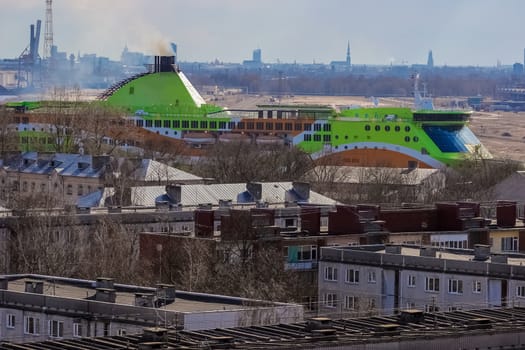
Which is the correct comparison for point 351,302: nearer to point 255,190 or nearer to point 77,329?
point 77,329

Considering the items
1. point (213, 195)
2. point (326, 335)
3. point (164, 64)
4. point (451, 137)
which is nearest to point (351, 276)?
point (326, 335)

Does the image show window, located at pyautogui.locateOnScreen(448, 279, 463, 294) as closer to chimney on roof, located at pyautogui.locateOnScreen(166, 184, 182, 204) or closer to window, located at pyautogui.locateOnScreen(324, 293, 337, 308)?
window, located at pyautogui.locateOnScreen(324, 293, 337, 308)

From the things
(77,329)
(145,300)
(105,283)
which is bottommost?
(77,329)

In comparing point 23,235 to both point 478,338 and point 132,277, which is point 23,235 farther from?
point 478,338

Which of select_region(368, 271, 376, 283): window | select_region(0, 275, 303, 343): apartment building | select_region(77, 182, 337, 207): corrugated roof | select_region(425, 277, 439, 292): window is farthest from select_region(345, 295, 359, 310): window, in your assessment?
select_region(77, 182, 337, 207): corrugated roof

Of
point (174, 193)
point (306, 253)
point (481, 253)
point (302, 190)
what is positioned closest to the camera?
point (481, 253)
